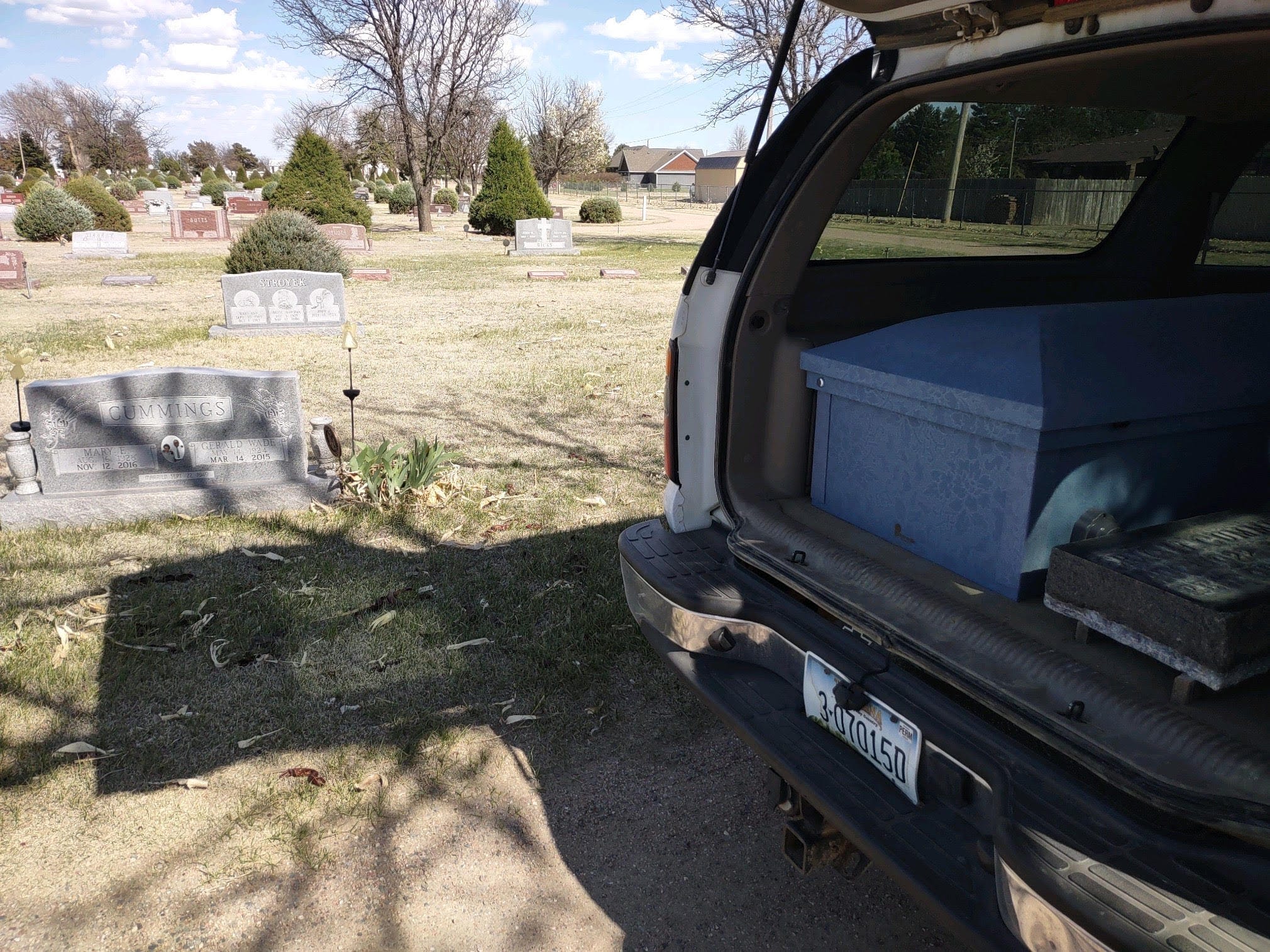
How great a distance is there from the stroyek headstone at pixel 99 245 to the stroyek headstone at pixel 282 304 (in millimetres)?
13464

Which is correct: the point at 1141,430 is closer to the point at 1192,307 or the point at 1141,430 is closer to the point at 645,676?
the point at 1192,307

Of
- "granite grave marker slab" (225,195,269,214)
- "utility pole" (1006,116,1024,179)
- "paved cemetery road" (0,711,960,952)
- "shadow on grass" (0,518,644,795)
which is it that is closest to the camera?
"paved cemetery road" (0,711,960,952)

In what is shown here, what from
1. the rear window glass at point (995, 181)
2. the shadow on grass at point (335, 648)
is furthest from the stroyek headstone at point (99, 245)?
the rear window glass at point (995, 181)

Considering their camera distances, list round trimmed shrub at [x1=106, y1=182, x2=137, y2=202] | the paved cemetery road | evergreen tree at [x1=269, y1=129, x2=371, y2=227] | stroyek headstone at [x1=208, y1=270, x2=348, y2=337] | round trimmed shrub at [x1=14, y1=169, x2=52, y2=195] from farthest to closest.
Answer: round trimmed shrub at [x1=106, y1=182, x2=137, y2=202] < round trimmed shrub at [x1=14, y1=169, x2=52, y2=195] < evergreen tree at [x1=269, y1=129, x2=371, y2=227] < stroyek headstone at [x1=208, y1=270, x2=348, y2=337] < the paved cemetery road

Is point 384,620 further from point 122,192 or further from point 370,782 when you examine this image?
point 122,192

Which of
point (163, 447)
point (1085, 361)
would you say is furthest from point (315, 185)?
point (1085, 361)

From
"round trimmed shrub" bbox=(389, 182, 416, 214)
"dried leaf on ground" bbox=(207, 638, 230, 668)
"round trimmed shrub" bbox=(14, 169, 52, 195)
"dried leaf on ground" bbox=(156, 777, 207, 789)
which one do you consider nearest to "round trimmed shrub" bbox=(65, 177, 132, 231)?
"round trimmed shrub" bbox=(14, 169, 52, 195)

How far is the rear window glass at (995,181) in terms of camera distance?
3.03 metres

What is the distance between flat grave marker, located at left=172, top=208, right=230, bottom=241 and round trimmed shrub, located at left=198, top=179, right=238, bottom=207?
1890 cm

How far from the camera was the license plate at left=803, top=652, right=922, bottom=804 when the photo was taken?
6.57 feet

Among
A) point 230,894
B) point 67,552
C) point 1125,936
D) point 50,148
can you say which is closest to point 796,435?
point 1125,936

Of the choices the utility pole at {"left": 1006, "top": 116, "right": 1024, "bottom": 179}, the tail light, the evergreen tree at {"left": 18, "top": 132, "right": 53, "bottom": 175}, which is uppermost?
the evergreen tree at {"left": 18, "top": 132, "right": 53, "bottom": 175}

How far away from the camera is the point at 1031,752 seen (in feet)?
6.40

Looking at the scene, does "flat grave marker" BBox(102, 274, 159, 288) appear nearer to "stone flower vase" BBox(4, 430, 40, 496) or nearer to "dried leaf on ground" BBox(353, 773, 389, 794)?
"stone flower vase" BBox(4, 430, 40, 496)
